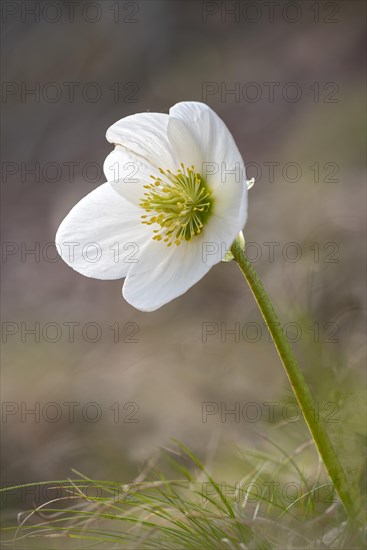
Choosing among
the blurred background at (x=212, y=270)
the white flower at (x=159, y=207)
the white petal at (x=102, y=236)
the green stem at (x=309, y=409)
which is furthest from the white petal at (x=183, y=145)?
the blurred background at (x=212, y=270)

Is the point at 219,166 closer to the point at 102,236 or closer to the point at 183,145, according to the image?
the point at 183,145

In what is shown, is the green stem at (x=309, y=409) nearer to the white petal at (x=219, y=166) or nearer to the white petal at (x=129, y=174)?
the white petal at (x=219, y=166)

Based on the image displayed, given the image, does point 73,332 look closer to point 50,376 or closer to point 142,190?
point 50,376

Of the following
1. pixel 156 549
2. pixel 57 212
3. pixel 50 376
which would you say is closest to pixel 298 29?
pixel 57 212

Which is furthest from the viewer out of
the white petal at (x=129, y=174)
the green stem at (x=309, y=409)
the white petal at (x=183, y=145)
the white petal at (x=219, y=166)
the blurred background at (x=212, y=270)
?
the blurred background at (x=212, y=270)

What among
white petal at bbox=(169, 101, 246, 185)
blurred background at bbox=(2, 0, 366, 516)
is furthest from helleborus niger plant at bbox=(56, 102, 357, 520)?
blurred background at bbox=(2, 0, 366, 516)

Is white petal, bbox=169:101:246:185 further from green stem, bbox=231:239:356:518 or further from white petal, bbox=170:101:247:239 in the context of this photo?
green stem, bbox=231:239:356:518
